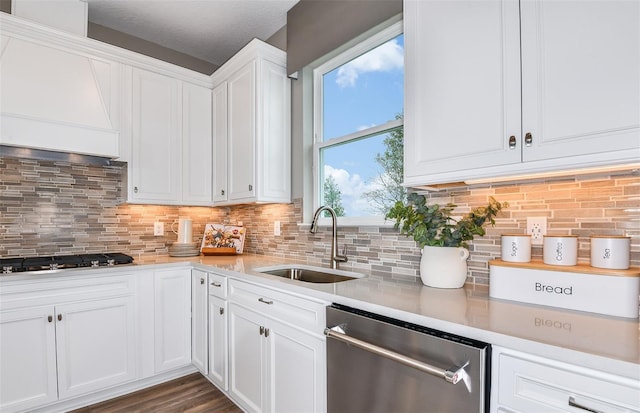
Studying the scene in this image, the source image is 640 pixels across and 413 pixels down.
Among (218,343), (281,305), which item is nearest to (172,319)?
(218,343)

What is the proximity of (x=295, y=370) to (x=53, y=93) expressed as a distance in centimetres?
229

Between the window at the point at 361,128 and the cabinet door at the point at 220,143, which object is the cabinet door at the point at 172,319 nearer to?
the cabinet door at the point at 220,143

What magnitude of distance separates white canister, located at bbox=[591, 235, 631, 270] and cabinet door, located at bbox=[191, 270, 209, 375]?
2.12 meters

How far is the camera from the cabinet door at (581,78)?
3.11ft

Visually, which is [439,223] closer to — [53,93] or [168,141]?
[168,141]

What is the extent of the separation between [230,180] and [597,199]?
233cm

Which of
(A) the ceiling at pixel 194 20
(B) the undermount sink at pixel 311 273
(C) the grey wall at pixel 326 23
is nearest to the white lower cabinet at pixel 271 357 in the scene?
(B) the undermount sink at pixel 311 273

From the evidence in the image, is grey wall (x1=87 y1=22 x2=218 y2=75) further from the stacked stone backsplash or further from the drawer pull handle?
the drawer pull handle

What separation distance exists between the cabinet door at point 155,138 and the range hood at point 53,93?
0.19 metres

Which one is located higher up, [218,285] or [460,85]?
[460,85]

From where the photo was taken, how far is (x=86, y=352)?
2074 mm

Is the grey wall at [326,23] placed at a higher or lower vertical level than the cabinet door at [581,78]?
higher

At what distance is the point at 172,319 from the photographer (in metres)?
2.39

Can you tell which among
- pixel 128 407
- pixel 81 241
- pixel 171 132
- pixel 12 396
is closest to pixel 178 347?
pixel 128 407
